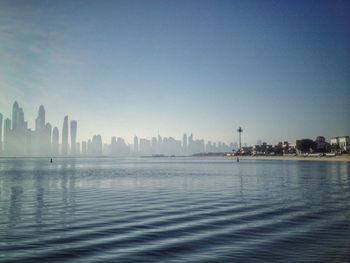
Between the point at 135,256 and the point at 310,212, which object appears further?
the point at 310,212

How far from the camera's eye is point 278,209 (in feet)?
81.4

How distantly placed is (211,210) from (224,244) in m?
9.80

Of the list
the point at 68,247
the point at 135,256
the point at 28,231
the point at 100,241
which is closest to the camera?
the point at 135,256

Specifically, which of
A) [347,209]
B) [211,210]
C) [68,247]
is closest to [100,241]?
[68,247]

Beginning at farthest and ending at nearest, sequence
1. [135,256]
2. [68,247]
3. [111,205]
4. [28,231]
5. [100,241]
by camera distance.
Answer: [111,205], [28,231], [100,241], [68,247], [135,256]

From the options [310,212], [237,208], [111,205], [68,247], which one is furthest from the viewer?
[111,205]

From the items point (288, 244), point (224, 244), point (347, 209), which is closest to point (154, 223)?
point (224, 244)

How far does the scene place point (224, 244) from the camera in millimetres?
14336

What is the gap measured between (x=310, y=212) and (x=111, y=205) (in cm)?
1614

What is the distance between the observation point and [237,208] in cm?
2523

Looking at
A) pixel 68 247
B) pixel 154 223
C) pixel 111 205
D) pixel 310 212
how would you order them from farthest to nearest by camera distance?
pixel 111 205 → pixel 310 212 → pixel 154 223 → pixel 68 247

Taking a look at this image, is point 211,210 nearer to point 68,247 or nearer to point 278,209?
point 278,209

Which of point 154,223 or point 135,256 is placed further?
point 154,223

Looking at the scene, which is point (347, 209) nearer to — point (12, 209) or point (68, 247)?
point (68, 247)
